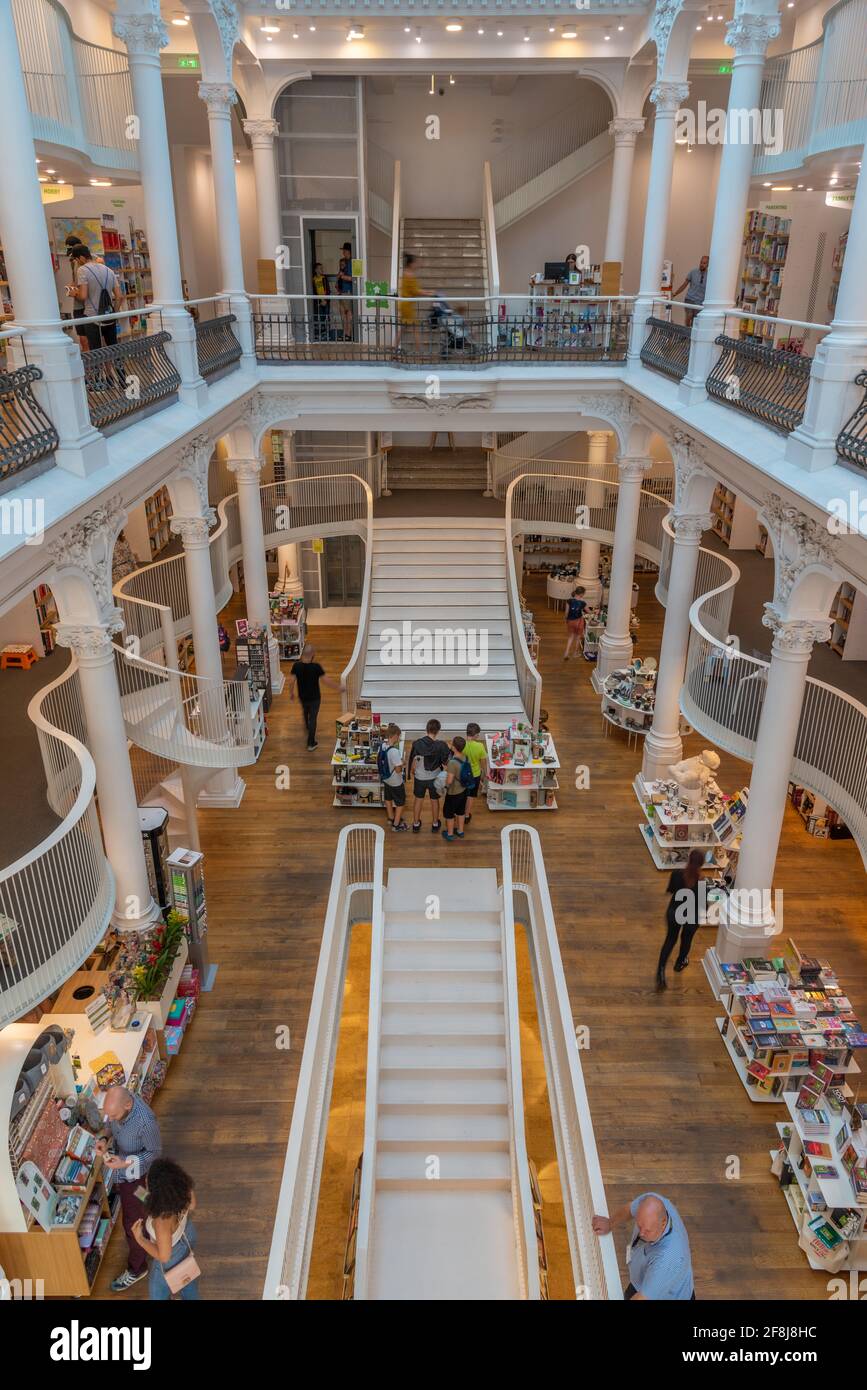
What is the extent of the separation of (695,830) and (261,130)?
35.7 feet

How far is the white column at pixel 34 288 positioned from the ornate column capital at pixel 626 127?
9954mm

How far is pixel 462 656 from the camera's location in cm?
1338

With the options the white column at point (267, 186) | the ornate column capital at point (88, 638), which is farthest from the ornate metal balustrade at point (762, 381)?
the white column at point (267, 186)

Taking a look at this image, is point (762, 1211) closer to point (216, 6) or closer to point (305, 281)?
point (216, 6)

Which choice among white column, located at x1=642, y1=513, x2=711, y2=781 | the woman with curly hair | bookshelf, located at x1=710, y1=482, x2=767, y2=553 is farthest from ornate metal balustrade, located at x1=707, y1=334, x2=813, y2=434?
the woman with curly hair

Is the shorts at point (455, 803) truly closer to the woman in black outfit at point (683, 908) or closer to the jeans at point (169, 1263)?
the woman in black outfit at point (683, 908)

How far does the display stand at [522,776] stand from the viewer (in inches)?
429

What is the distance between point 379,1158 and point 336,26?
13.1 metres

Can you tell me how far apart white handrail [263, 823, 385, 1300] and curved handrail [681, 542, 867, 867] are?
11.1ft

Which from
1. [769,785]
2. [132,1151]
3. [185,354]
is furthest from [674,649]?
[132,1151]

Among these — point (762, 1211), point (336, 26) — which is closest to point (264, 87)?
point (336, 26)

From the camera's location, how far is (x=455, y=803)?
33.8ft

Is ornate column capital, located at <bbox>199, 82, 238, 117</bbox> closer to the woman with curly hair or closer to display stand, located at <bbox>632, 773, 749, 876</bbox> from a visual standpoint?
display stand, located at <bbox>632, 773, 749, 876</bbox>
